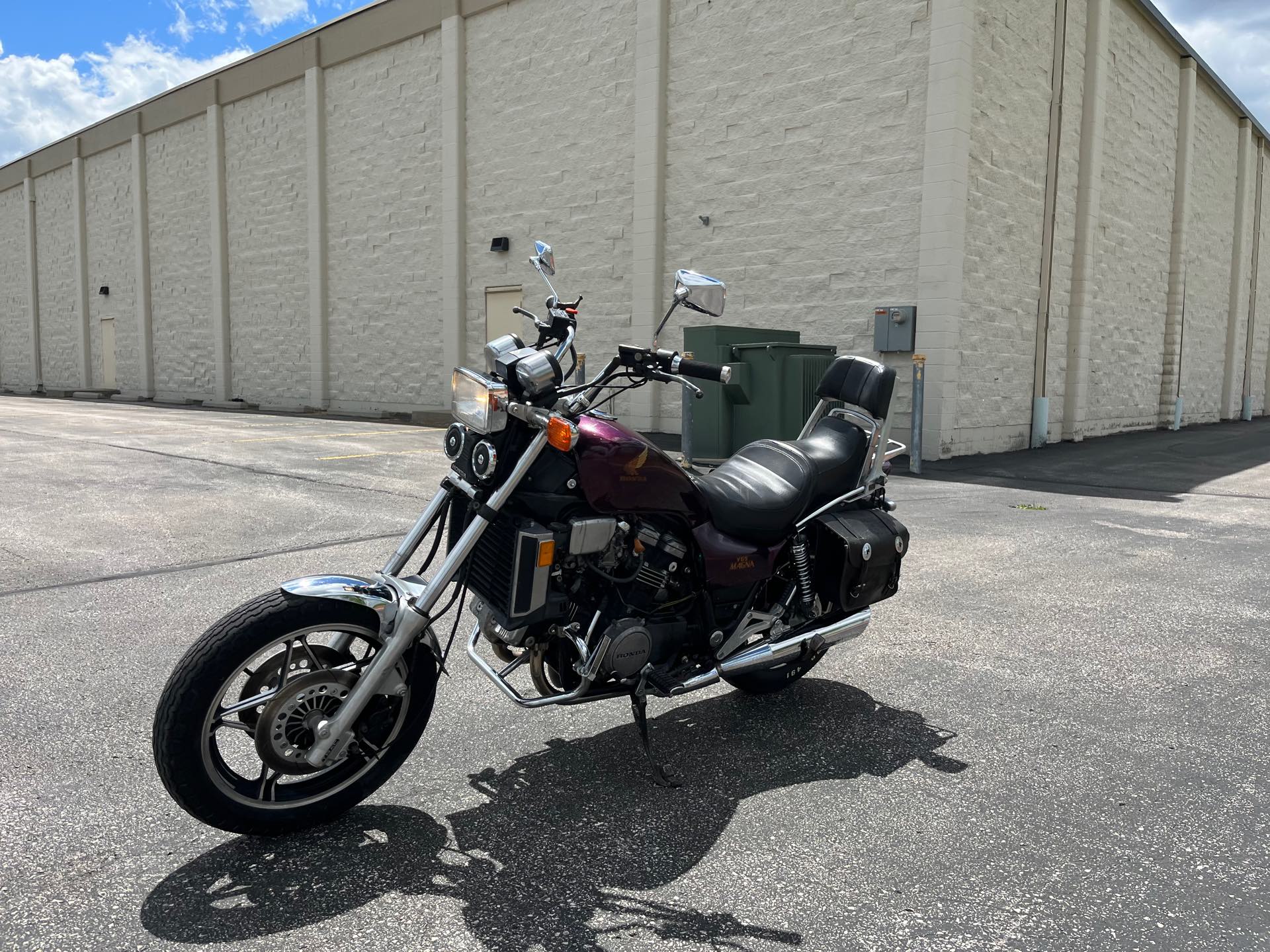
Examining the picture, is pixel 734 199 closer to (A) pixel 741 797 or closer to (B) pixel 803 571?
(B) pixel 803 571

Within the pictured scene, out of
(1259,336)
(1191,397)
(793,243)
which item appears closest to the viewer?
(793,243)

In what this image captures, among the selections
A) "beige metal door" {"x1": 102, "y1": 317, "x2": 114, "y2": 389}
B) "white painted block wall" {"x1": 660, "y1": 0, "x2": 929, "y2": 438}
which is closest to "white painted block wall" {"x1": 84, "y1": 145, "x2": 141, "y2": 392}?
"beige metal door" {"x1": 102, "y1": 317, "x2": 114, "y2": 389}

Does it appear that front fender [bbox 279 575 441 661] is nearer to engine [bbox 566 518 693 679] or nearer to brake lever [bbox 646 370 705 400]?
engine [bbox 566 518 693 679]

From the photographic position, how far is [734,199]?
47.9 ft

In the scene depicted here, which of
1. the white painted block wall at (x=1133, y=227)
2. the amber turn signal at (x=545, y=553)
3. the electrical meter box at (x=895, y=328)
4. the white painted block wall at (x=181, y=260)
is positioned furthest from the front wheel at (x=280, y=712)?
the white painted block wall at (x=181, y=260)

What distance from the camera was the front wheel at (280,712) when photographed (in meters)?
2.55

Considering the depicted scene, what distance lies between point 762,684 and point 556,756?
1.02 m

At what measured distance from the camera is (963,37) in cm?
1219

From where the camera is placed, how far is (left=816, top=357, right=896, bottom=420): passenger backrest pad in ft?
13.1

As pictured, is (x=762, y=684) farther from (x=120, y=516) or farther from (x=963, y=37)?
(x=963, y=37)

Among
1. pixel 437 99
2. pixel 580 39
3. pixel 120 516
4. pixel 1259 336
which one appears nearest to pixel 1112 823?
pixel 120 516

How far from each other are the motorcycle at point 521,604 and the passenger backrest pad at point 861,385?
56cm

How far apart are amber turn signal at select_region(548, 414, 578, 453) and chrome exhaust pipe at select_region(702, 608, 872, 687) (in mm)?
1083

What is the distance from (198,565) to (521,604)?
3.98 metres
